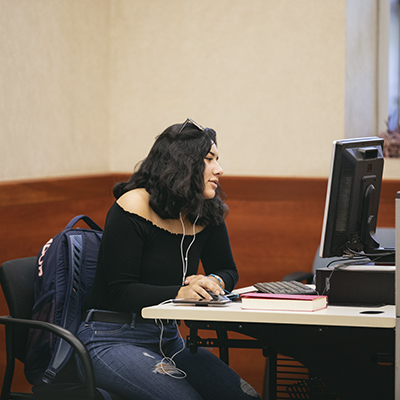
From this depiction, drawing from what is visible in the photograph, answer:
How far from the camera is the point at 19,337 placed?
72.3 inches

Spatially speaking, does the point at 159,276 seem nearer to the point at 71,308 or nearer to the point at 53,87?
the point at 71,308

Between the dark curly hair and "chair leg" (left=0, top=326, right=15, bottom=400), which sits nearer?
"chair leg" (left=0, top=326, right=15, bottom=400)

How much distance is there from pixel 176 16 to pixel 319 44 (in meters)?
0.85

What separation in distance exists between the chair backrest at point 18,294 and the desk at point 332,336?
49cm

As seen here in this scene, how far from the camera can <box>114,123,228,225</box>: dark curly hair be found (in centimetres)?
190

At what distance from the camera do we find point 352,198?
5.57ft

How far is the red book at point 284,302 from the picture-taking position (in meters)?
1.54

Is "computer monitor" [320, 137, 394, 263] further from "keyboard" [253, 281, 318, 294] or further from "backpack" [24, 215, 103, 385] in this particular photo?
"backpack" [24, 215, 103, 385]

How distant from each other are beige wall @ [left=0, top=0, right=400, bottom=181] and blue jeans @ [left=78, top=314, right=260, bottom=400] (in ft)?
4.56

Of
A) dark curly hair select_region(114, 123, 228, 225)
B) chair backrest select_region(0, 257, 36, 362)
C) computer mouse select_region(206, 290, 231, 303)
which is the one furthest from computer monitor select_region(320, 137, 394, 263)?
chair backrest select_region(0, 257, 36, 362)

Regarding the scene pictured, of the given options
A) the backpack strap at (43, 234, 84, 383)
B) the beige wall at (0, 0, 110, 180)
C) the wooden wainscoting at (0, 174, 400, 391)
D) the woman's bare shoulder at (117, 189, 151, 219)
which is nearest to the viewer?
the backpack strap at (43, 234, 84, 383)

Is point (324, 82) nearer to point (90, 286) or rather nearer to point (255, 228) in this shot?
point (255, 228)

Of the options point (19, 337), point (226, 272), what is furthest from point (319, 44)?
point (19, 337)

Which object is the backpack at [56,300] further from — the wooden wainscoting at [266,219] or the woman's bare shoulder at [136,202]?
the wooden wainscoting at [266,219]
